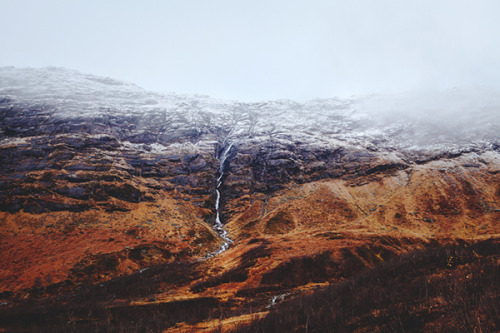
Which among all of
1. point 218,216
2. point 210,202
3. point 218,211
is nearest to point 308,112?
point 210,202

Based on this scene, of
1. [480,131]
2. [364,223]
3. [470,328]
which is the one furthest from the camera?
[480,131]

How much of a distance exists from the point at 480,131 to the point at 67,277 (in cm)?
13650

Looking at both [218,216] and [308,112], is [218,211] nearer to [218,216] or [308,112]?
[218,216]

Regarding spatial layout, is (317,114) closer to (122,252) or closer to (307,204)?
(307,204)

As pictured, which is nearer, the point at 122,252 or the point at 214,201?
the point at 122,252

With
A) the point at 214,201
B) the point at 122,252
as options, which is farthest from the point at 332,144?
the point at 122,252

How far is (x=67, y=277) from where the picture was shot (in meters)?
33.2

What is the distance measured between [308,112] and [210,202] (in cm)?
10160

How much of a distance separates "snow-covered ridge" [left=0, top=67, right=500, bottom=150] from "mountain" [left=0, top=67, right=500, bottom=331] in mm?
1349

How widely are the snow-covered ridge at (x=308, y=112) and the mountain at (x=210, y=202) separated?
1.35m

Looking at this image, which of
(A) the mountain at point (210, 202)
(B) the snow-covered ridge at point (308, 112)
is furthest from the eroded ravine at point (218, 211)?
(B) the snow-covered ridge at point (308, 112)

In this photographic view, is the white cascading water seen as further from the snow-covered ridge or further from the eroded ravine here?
the snow-covered ridge

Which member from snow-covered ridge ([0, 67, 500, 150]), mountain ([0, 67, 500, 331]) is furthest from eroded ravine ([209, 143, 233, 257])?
snow-covered ridge ([0, 67, 500, 150])

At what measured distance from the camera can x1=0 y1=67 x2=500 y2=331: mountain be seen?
30203mm
